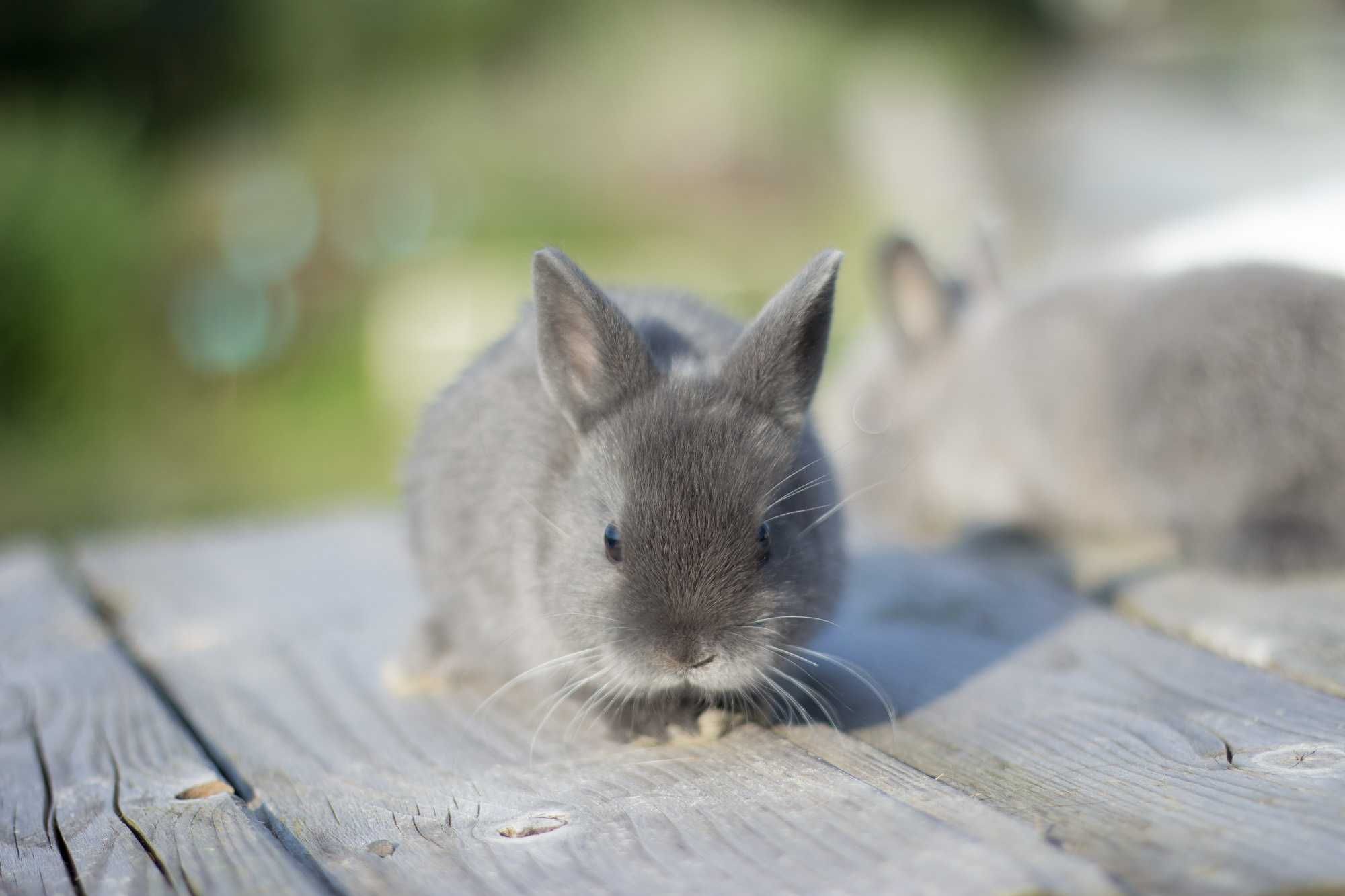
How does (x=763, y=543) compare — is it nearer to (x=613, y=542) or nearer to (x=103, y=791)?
(x=613, y=542)

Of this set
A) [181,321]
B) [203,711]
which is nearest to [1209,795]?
[203,711]

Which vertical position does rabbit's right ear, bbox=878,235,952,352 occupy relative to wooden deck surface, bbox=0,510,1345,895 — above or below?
above

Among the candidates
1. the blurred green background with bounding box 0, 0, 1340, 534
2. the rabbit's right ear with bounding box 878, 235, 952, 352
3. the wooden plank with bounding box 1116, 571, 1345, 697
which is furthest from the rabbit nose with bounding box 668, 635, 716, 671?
the blurred green background with bounding box 0, 0, 1340, 534

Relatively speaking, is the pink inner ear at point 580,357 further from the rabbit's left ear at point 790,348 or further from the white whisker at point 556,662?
the white whisker at point 556,662

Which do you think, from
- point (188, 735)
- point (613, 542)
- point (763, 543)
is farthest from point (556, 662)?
point (188, 735)

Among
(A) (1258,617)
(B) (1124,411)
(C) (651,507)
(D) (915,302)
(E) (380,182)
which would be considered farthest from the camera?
(E) (380,182)

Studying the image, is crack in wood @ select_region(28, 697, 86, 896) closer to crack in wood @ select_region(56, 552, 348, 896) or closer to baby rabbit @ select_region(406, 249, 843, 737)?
crack in wood @ select_region(56, 552, 348, 896)
